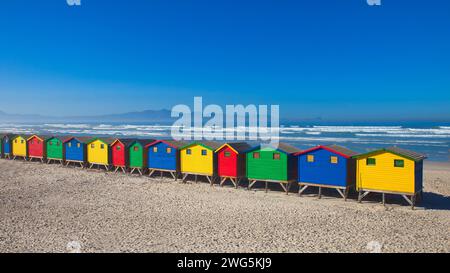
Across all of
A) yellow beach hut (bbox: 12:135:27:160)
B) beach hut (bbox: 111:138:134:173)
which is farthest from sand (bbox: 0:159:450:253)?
yellow beach hut (bbox: 12:135:27:160)

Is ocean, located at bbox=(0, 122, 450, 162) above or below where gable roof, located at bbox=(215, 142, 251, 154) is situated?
below

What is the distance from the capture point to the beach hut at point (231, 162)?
19.3 meters

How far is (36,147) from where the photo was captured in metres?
29.3

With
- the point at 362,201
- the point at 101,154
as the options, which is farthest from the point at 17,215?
the point at 362,201

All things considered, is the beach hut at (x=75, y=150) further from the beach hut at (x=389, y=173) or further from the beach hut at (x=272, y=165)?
the beach hut at (x=389, y=173)

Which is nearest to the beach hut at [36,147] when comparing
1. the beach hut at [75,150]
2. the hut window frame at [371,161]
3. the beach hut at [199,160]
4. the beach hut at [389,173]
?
the beach hut at [75,150]

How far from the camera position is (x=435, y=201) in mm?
16609

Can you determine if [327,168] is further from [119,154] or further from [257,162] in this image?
[119,154]

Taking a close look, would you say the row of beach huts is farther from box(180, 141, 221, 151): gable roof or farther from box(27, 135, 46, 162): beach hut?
box(27, 135, 46, 162): beach hut

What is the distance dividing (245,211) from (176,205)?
2.89 meters

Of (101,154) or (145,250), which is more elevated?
(101,154)

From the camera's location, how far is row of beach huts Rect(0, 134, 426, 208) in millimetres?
15297

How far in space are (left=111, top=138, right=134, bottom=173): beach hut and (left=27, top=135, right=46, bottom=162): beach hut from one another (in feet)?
24.8

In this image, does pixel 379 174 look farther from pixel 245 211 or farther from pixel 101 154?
pixel 101 154
